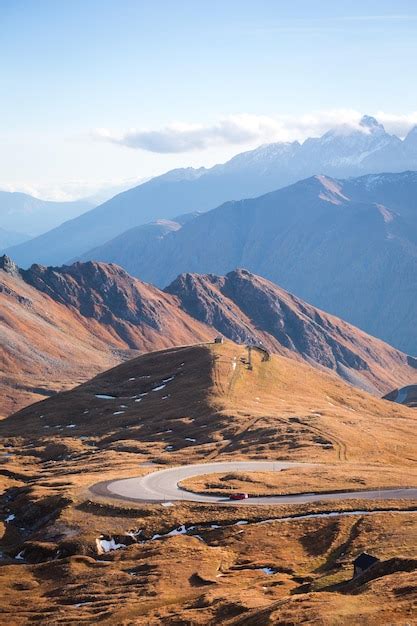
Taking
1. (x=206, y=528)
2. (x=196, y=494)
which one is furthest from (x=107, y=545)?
(x=196, y=494)

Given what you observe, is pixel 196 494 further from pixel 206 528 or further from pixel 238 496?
pixel 206 528

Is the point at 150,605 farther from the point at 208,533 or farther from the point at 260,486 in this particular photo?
the point at 260,486

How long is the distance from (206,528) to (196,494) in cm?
1238

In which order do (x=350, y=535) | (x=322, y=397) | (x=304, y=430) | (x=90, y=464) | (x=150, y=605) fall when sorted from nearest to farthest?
(x=150, y=605)
(x=350, y=535)
(x=90, y=464)
(x=304, y=430)
(x=322, y=397)

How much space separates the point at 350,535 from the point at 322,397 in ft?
354

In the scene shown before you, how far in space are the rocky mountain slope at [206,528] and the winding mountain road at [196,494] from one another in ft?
8.01

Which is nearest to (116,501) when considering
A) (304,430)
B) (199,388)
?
(304,430)

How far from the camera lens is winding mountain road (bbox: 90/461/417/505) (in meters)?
89.7

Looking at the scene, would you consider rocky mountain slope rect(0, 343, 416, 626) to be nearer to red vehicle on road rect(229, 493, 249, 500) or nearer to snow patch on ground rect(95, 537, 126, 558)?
snow patch on ground rect(95, 537, 126, 558)

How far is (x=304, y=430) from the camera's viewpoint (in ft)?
463

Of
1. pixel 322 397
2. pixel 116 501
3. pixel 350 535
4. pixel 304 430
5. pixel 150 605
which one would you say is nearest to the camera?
pixel 150 605

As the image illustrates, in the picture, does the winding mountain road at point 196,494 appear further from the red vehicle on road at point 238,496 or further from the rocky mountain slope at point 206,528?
the rocky mountain slope at point 206,528

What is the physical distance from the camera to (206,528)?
275 ft

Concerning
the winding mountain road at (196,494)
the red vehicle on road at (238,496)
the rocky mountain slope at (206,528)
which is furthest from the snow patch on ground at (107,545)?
the red vehicle on road at (238,496)
